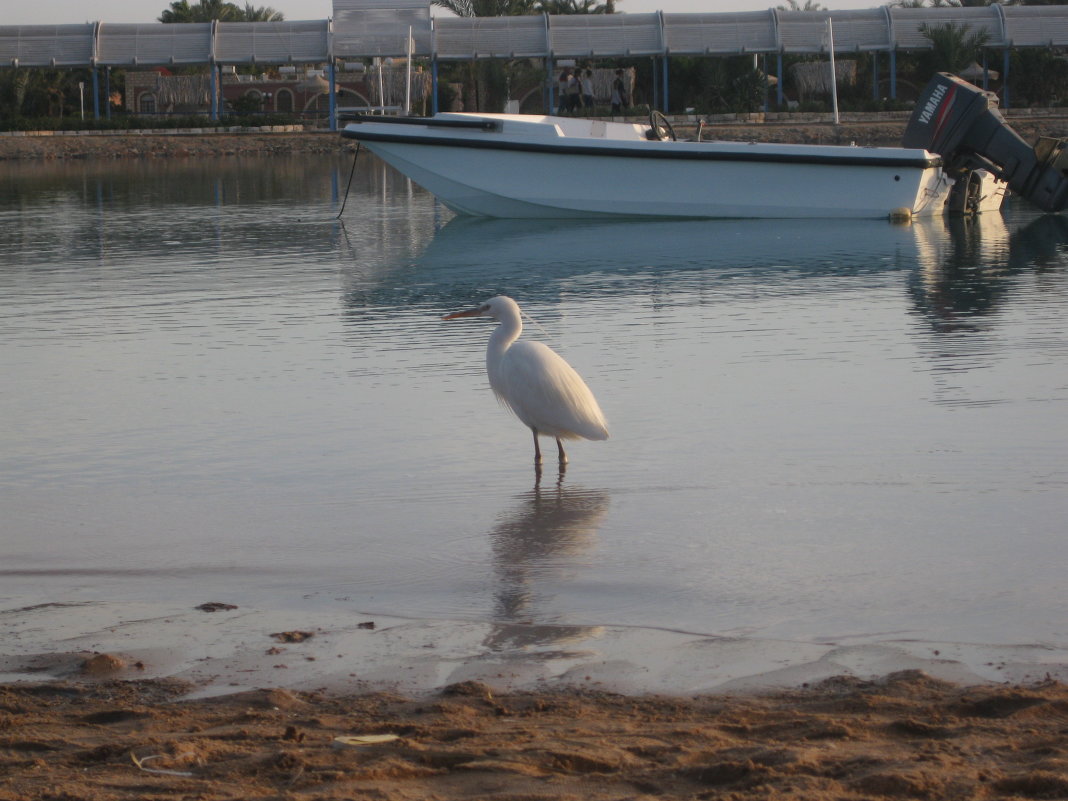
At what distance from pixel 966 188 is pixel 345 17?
18281 millimetres

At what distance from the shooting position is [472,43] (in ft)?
159

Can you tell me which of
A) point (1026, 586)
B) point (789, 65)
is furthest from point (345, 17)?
point (1026, 586)

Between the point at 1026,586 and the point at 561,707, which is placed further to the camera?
the point at 1026,586

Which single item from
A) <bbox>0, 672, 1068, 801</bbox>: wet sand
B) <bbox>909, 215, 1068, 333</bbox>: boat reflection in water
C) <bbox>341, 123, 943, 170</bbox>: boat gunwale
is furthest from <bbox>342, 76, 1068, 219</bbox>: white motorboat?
<bbox>0, 672, 1068, 801</bbox>: wet sand

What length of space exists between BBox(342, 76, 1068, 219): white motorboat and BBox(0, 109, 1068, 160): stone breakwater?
21.4 m

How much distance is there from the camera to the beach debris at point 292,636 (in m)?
4.84

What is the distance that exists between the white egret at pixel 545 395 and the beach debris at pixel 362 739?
3.43 metres

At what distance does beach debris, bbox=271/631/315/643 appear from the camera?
4.84m

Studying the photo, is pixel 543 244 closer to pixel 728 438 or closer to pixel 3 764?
pixel 728 438

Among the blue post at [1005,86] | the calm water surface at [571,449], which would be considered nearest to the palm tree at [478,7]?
the blue post at [1005,86]

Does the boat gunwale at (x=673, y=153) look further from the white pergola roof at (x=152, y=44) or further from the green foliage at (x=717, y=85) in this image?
the white pergola roof at (x=152, y=44)

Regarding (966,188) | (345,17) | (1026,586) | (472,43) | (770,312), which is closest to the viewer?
(1026,586)

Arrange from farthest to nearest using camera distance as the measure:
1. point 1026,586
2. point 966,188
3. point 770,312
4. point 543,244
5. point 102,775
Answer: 1. point 966,188
2. point 543,244
3. point 770,312
4. point 1026,586
5. point 102,775

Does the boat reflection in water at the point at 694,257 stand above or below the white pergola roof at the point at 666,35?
below
